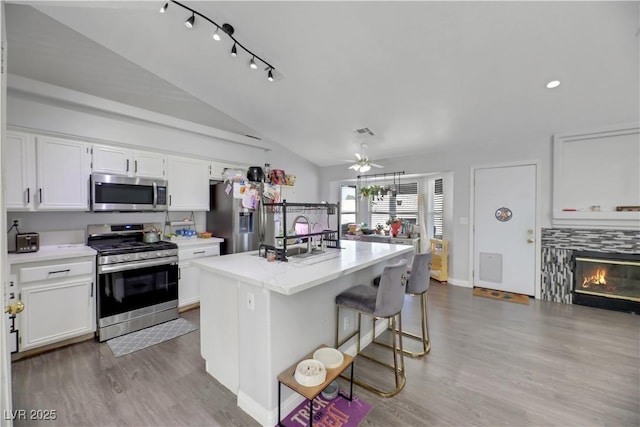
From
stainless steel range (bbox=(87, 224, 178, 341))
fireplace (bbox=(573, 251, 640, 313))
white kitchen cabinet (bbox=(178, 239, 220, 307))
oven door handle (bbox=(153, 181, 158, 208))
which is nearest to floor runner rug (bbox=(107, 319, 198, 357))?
stainless steel range (bbox=(87, 224, 178, 341))

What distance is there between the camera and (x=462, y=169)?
4621 millimetres

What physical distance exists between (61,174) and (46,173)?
0.11 metres

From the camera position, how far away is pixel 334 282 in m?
2.28

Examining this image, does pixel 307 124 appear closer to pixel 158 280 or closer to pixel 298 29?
pixel 298 29

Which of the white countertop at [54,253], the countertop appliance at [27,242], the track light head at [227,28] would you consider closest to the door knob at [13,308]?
the white countertop at [54,253]

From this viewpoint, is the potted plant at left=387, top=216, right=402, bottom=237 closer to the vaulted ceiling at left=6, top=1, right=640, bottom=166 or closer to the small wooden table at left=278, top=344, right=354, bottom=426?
the vaulted ceiling at left=6, top=1, right=640, bottom=166

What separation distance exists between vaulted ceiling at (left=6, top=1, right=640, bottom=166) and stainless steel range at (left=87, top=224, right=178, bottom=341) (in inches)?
68.5

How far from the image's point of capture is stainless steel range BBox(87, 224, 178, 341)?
2768mm

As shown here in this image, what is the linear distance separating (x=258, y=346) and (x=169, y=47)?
3.20m

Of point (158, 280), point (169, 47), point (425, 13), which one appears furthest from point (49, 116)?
point (425, 13)

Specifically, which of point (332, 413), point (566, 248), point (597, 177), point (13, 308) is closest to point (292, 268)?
point (332, 413)

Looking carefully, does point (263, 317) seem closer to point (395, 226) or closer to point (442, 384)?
point (442, 384)

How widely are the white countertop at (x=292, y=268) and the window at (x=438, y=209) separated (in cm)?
336

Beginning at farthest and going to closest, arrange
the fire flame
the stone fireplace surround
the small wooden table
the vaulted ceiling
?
the fire flame → the stone fireplace surround → the vaulted ceiling → the small wooden table
